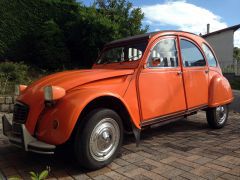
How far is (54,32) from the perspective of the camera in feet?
44.2

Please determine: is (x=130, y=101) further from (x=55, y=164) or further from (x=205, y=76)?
(x=205, y=76)

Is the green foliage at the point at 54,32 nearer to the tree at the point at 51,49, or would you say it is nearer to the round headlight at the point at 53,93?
the tree at the point at 51,49

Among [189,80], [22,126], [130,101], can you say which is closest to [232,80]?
[189,80]

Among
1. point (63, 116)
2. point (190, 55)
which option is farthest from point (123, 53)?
point (63, 116)

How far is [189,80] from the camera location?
5.73 metres

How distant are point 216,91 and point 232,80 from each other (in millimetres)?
14755

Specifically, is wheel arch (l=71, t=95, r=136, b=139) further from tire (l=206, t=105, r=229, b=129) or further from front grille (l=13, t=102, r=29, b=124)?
tire (l=206, t=105, r=229, b=129)

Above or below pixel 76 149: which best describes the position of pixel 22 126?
above

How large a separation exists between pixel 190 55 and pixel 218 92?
101cm

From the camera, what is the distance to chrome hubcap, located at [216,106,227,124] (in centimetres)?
660

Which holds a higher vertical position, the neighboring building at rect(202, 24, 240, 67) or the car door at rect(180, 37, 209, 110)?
the neighboring building at rect(202, 24, 240, 67)

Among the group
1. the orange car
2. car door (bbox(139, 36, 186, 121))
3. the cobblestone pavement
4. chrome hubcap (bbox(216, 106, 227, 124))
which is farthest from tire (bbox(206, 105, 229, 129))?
car door (bbox(139, 36, 186, 121))

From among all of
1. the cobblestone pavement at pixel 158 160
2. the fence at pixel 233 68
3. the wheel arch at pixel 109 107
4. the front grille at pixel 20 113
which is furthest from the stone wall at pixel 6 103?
the fence at pixel 233 68

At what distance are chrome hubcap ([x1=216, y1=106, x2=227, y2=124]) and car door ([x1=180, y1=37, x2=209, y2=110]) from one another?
1.92ft
